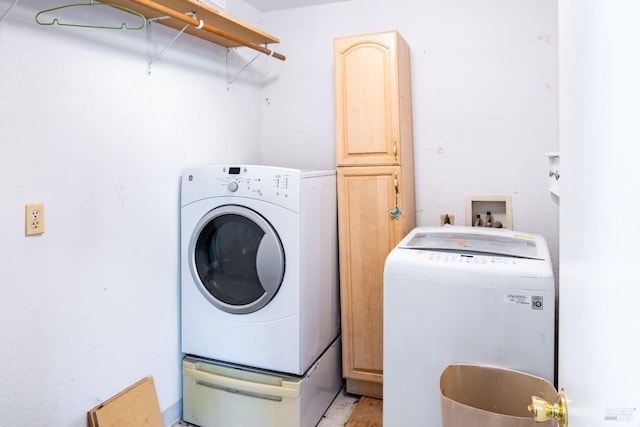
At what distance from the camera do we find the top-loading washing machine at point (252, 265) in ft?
6.73

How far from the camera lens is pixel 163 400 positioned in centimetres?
216

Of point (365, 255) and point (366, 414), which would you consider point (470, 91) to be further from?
point (366, 414)

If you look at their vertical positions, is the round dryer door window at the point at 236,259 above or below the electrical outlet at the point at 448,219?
below

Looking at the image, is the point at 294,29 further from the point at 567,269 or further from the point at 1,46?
the point at 567,269

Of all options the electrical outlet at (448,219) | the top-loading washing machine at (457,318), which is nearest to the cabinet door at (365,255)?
the electrical outlet at (448,219)

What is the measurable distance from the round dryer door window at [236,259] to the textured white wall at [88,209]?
0.52 feet

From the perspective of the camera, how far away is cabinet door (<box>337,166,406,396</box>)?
95.0 inches

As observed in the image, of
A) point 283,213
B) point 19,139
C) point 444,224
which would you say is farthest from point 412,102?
point 19,139

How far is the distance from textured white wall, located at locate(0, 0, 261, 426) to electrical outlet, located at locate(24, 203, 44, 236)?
19 millimetres

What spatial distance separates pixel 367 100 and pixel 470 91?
65 cm

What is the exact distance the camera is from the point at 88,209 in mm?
1735

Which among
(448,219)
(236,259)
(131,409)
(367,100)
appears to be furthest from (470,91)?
(131,409)

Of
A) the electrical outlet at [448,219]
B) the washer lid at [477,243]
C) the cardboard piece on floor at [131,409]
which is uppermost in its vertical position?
the electrical outlet at [448,219]

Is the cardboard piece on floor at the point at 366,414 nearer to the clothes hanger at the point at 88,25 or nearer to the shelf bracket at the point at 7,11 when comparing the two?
the clothes hanger at the point at 88,25
